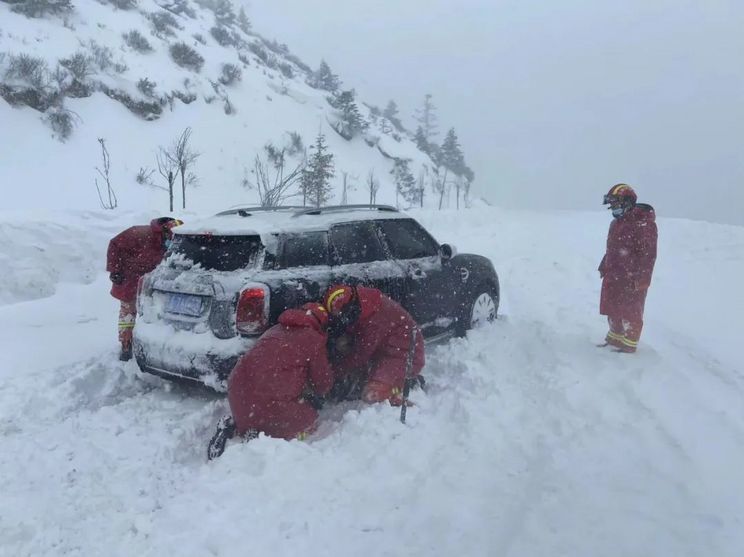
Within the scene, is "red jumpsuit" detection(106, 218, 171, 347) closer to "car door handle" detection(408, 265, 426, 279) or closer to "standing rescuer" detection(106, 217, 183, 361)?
"standing rescuer" detection(106, 217, 183, 361)

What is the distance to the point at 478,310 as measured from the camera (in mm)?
6371

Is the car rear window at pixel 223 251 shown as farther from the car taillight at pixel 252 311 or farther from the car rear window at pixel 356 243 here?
the car rear window at pixel 356 243

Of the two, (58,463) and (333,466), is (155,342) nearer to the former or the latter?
(58,463)

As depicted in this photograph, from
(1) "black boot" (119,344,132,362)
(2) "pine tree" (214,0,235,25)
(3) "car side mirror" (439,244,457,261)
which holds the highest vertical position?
(2) "pine tree" (214,0,235,25)

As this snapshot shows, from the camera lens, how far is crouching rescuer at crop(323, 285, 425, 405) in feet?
13.4

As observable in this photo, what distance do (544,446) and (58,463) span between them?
320 cm

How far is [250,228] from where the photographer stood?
4.10m

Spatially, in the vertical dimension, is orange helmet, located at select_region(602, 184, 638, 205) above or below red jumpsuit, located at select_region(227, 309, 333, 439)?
above

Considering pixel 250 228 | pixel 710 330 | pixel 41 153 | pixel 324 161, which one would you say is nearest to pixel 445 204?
pixel 324 161

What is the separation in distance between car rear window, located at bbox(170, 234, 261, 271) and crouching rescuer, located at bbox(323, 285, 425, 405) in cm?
84

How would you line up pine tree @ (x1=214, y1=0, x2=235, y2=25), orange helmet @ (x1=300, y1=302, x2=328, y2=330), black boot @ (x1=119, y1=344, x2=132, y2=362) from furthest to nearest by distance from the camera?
pine tree @ (x1=214, y1=0, x2=235, y2=25) < black boot @ (x1=119, y1=344, x2=132, y2=362) < orange helmet @ (x1=300, y1=302, x2=328, y2=330)

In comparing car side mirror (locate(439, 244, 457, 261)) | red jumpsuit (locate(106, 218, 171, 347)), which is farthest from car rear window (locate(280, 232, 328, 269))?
red jumpsuit (locate(106, 218, 171, 347))

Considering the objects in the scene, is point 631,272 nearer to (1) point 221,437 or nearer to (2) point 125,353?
(1) point 221,437

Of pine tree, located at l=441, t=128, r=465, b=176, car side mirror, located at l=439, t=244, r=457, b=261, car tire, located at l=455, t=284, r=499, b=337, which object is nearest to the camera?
car side mirror, located at l=439, t=244, r=457, b=261
